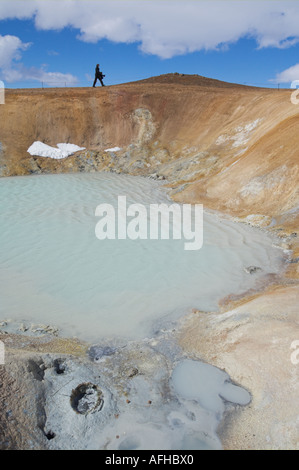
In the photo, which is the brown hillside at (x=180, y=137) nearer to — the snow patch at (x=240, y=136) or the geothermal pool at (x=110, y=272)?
the snow patch at (x=240, y=136)

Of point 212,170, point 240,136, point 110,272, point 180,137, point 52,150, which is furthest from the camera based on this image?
point 52,150

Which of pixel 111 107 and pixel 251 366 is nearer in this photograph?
pixel 251 366

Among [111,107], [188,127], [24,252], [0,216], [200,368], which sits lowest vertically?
[200,368]

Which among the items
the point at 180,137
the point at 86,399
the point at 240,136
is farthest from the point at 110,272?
the point at 180,137

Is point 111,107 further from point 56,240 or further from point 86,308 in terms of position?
point 86,308

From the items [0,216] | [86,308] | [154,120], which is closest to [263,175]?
[86,308]

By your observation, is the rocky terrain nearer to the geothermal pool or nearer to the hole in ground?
the hole in ground

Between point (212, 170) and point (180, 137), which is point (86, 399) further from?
point (180, 137)
